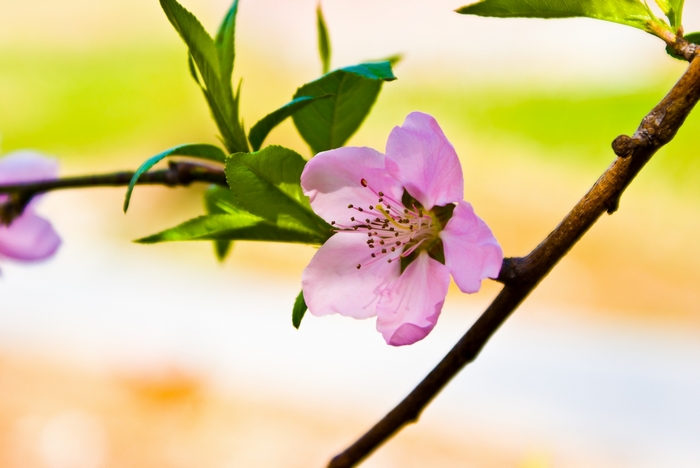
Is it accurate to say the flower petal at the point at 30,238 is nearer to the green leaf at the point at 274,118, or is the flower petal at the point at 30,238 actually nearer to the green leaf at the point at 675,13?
the green leaf at the point at 274,118

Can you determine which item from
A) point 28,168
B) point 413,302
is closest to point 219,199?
point 413,302

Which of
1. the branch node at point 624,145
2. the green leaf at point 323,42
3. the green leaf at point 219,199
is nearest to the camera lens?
the branch node at point 624,145

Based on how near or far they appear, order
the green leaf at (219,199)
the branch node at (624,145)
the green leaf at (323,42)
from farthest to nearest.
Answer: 1. the green leaf at (323,42)
2. the green leaf at (219,199)
3. the branch node at (624,145)

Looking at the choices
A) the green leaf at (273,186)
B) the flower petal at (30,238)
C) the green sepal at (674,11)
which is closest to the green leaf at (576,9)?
the green sepal at (674,11)

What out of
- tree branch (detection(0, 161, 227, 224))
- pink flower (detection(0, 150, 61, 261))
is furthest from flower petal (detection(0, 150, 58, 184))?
tree branch (detection(0, 161, 227, 224))

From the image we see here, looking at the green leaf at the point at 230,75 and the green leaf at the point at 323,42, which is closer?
the green leaf at the point at 230,75

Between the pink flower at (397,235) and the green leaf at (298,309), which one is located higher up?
the pink flower at (397,235)

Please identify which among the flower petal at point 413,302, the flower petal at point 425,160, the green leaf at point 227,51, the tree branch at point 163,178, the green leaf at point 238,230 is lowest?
the flower petal at point 413,302

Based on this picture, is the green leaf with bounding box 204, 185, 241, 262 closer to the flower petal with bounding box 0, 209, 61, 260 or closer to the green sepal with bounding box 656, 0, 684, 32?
the flower petal with bounding box 0, 209, 61, 260
